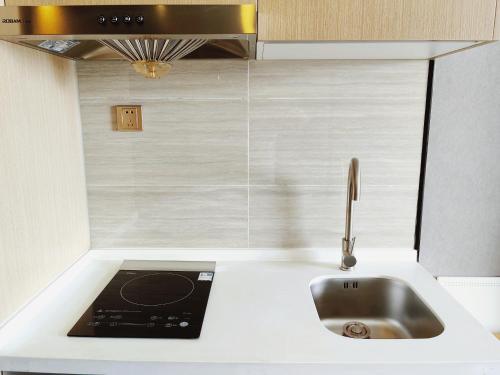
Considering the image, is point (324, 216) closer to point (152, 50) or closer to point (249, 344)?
point (249, 344)

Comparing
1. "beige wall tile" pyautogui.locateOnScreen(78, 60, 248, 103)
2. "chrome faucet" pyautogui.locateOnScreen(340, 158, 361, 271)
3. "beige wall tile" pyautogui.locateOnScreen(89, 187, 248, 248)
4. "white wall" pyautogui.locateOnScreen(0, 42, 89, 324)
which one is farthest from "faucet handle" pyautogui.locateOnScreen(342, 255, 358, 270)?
"white wall" pyautogui.locateOnScreen(0, 42, 89, 324)

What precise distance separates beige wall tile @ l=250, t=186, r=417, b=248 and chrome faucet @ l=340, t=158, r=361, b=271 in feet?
0.34

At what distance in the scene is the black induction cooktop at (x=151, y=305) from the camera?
103cm

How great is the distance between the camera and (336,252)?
1.48 m

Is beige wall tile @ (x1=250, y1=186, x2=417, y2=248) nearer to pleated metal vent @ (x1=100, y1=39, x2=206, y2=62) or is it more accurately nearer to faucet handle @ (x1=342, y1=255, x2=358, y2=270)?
faucet handle @ (x1=342, y1=255, x2=358, y2=270)

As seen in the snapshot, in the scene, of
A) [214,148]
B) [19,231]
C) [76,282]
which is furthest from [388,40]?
[76,282]

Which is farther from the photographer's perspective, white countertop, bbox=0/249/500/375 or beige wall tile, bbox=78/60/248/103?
beige wall tile, bbox=78/60/248/103

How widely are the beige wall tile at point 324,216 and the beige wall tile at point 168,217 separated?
73 millimetres

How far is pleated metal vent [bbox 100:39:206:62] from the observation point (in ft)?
3.49

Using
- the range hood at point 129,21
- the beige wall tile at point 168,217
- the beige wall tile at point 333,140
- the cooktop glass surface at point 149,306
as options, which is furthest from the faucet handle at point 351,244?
the range hood at point 129,21

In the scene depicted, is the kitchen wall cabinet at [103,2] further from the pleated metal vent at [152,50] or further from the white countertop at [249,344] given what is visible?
the white countertop at [249,344]

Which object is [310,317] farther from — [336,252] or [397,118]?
[397,118]

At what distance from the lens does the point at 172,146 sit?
143cm

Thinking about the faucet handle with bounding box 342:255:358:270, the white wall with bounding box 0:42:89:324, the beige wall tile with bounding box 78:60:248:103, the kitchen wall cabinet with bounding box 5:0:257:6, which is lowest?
the faucet handle with bounding box 342:255:358:270
